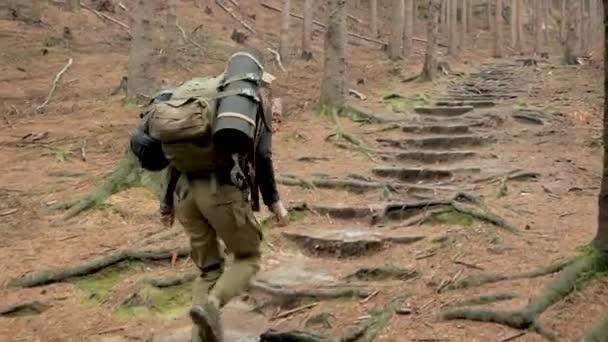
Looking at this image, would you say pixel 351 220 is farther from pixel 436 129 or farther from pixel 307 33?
pixel 307 33

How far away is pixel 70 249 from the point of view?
7.64 metres

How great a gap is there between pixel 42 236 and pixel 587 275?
5.62 meters

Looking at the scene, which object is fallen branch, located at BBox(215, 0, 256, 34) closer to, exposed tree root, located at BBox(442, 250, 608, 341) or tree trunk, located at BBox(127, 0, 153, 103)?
tree trunk, located at BBox(127, 0, 153, 103)

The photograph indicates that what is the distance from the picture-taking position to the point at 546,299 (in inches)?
200

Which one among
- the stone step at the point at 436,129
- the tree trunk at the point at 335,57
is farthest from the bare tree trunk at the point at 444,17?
the stone step at the point at 436,129

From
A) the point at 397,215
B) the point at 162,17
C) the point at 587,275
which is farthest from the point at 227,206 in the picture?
the point at 162,17

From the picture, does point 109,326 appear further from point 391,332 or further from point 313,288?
point 391,332

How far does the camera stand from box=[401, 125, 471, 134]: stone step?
1245 cm

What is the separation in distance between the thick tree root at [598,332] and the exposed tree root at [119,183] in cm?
580

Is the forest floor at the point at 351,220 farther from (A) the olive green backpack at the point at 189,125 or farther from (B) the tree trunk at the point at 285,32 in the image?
(B) the tree trunk at the point at 285,32

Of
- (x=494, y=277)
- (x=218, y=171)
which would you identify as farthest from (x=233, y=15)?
(x=218, y=171)

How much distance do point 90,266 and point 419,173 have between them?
→ 4.84 m

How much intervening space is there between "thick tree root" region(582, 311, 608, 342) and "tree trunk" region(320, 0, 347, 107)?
32.2 feet

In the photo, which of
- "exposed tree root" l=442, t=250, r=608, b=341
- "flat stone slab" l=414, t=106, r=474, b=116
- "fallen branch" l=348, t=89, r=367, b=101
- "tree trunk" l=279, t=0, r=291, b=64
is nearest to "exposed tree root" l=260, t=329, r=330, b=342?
"exposed tree root" l=442, t=250, r=608, b=341
